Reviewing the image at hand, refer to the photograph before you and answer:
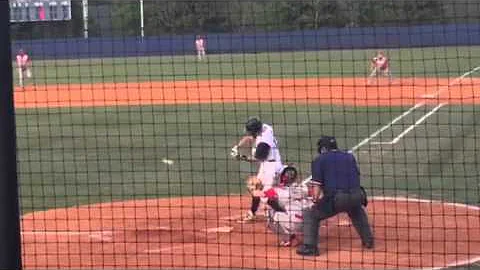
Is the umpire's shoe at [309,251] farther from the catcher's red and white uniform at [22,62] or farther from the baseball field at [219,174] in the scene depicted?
the catcher's red and white uniform at [22,62]

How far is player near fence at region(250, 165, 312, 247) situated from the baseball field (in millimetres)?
186

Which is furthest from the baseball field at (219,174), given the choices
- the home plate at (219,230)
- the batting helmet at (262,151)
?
the batting helmet at (262,151)

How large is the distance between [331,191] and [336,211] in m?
0.21

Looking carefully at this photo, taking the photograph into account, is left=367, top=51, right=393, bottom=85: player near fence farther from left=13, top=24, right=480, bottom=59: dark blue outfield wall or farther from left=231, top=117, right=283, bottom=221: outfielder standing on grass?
left=231, top=117, right=283, bottom=221: outfielder standing on grass

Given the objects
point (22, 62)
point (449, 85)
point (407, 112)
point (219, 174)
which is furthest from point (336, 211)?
point (22, 62)

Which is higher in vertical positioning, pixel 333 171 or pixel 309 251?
pixel 333 171

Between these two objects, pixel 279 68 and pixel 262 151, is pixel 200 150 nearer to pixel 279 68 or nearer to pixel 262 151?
pixel 262 151

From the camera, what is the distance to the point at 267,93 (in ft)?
84.4

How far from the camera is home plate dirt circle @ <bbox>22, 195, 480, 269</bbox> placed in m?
8.09

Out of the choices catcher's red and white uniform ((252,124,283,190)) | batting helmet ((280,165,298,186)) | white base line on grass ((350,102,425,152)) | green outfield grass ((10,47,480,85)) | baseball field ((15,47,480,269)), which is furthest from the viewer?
green outfield grass ((10,47,480,85))

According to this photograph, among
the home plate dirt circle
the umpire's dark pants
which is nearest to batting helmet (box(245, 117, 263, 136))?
the home plate dirt circle

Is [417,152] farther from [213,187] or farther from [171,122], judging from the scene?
[171,122]

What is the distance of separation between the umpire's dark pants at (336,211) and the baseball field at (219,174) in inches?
8.9

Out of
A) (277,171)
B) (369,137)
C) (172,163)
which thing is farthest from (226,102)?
(277,171)
